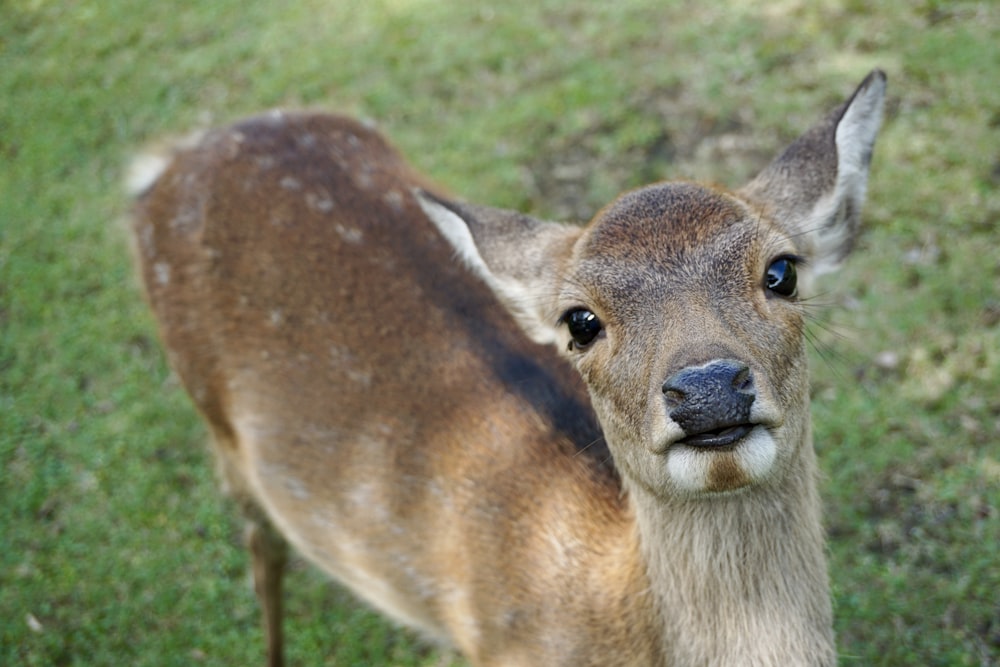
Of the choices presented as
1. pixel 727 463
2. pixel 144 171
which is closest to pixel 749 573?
pixel 727 463

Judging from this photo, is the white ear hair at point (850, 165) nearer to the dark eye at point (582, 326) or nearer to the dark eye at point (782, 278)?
the dark eye at point (782, 278)

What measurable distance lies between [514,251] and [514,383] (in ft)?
1.66

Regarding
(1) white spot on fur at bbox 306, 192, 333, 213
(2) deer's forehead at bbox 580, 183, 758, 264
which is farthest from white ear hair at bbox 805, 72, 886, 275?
(1) white spot on fur at bbox 306, 192, 333, 213

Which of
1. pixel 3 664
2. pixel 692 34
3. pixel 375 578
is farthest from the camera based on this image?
pixel 692 34

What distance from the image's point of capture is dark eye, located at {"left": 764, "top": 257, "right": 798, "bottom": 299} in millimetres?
2400

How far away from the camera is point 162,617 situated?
4.48m

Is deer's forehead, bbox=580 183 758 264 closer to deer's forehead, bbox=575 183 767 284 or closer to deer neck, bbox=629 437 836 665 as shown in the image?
deer's forehead, bbox=575 183 767 284

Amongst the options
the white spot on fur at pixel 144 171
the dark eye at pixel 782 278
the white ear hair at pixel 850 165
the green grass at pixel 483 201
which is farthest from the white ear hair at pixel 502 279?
the white spot on fur at pixel 144 171

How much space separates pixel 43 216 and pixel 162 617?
10.6 feet

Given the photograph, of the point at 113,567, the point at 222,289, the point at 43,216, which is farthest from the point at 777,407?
the point at 43,216

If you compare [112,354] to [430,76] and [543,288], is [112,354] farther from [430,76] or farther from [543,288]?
[543,288]

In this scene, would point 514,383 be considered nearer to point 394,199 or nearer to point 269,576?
point 394,199

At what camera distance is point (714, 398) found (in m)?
2.00

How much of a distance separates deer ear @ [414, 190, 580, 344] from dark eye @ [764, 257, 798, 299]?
0.64 meters
